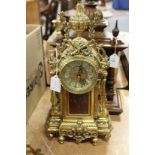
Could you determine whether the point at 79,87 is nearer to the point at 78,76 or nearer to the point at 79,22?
the point at 78,76

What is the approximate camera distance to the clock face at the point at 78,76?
3.19ft

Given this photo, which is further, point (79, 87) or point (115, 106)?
point (115, 106)

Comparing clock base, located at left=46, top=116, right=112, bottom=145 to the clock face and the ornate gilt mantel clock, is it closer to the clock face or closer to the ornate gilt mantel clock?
the ornate gilt mantel clock

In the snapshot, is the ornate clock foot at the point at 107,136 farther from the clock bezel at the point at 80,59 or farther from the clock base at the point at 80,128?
the clock bezel at the point at 80,59

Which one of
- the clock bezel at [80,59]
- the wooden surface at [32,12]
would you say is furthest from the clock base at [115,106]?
the wooden surface at [32,12]

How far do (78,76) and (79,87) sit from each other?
0.04 metres

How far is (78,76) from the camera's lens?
98 cm

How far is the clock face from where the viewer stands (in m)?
0.97

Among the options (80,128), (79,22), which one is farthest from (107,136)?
(79,22)

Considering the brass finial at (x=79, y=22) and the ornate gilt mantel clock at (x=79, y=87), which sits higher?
the brass finial at (x=79, y=22)

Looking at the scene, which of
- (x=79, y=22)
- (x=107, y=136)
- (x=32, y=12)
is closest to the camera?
(x=79, y=22)
